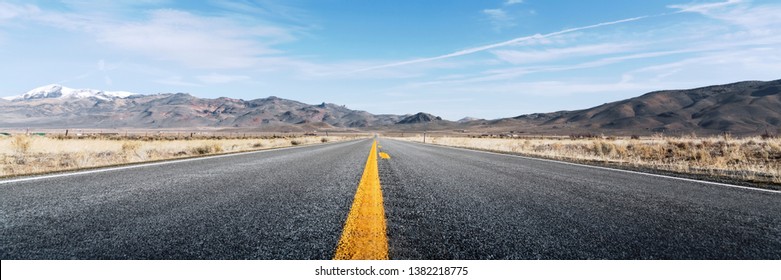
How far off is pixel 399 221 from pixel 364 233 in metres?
0.49

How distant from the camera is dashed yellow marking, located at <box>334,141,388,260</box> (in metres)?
1.95

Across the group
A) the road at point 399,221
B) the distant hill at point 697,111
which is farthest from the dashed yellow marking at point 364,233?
the distant hill at point 697,111

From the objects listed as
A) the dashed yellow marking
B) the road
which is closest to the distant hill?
the road

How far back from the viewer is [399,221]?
2.76 metres

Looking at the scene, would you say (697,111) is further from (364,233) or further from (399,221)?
(364,233)

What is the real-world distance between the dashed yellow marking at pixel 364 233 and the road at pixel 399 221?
58 mm

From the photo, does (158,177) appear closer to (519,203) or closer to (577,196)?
(519,203)

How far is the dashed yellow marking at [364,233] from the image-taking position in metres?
1.95

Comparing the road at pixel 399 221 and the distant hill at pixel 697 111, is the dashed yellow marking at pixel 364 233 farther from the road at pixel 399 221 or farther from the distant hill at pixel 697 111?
the distant hill at pixel 697 111

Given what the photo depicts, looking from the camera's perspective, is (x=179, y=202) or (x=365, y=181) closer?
(x=179, y=202)

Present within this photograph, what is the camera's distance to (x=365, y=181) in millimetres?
5195
